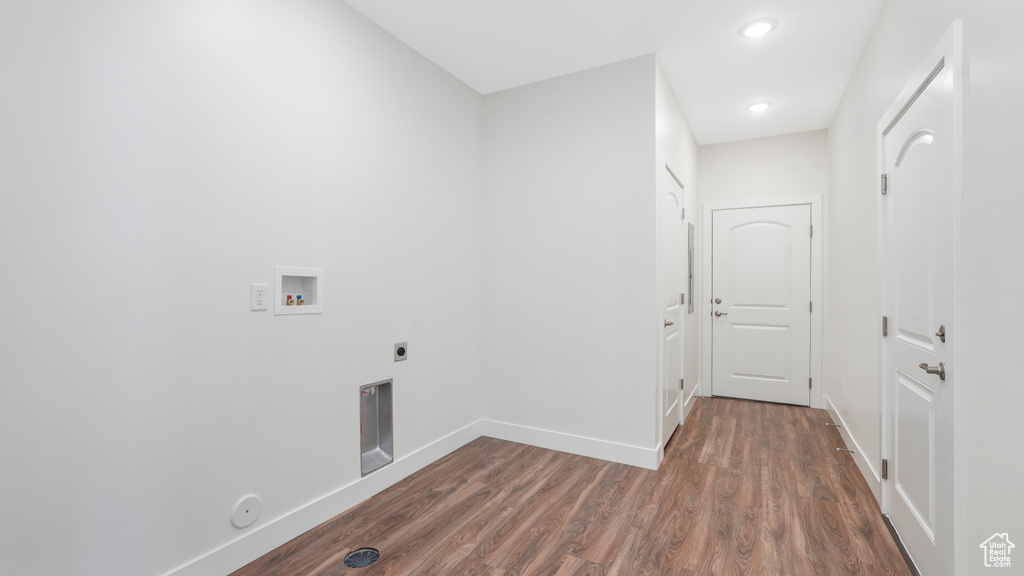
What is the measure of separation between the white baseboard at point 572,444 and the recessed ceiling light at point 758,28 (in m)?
2.61

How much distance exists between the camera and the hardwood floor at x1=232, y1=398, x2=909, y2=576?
1965 millimetres

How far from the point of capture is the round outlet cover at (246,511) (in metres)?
1.92

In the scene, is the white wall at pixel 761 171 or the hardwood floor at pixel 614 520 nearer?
the hardwood floor at pixel 614 520

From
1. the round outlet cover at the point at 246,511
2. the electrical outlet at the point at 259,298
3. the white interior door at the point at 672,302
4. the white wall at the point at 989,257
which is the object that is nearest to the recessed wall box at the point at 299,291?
the electrical outlet at the point at 259,298

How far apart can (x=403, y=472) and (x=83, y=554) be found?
153cm

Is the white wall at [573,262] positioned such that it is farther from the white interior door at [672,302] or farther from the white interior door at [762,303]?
the white interior door at [762,303]

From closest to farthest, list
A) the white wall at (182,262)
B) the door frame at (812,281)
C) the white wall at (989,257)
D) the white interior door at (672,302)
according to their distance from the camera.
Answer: the white wall at (989,257) → the white wall at (182,262) → the white interior door at (672,302) → the door frame at (812,281)

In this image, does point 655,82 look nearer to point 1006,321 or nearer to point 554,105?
point 554,105

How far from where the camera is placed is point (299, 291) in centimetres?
224

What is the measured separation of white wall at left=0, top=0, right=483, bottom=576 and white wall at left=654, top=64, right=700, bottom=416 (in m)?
1.69

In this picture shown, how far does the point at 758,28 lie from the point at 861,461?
8.93 feet

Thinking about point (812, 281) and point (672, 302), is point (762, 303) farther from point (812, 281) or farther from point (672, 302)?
point (672, 302)

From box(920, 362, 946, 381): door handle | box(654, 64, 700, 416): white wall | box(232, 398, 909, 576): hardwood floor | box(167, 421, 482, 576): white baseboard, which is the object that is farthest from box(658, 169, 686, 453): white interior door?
box(167, 421, 482, 576): white baseboard

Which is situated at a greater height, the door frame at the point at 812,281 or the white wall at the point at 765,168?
the white wall at the point at 765,168
